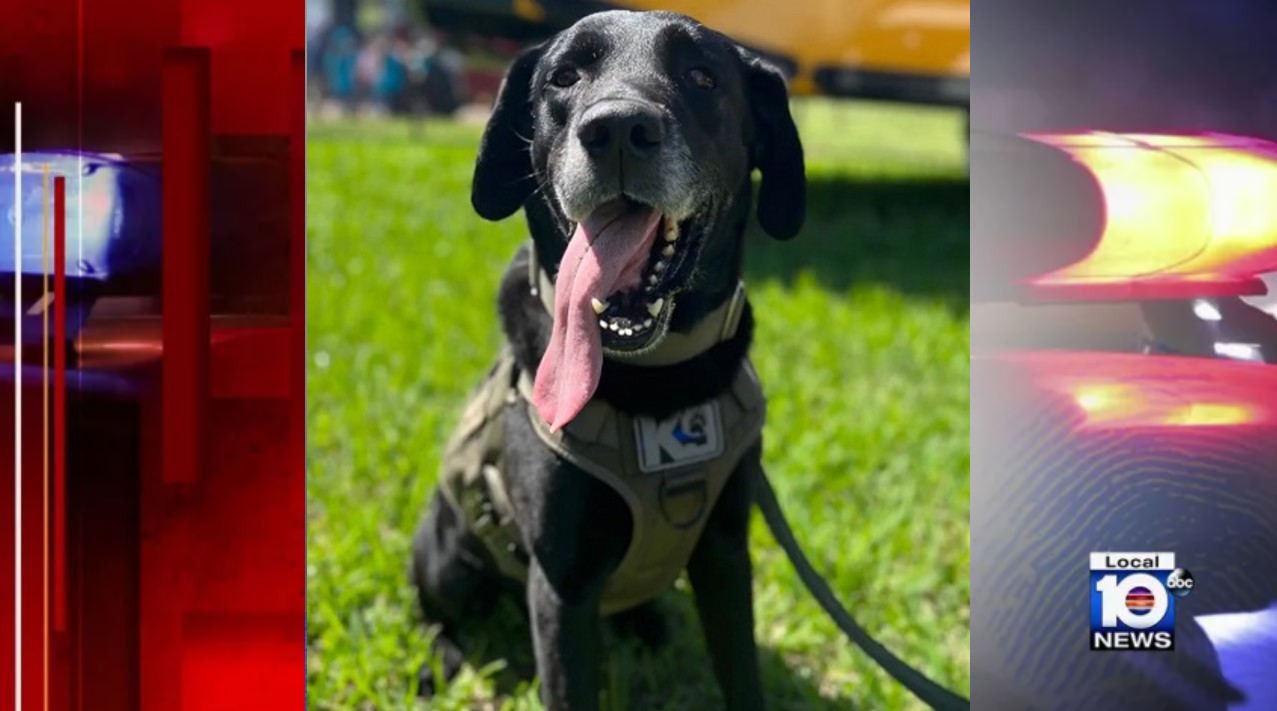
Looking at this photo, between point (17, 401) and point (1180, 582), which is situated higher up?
point (17, 401)

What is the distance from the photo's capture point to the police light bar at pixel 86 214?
1873 millimetres

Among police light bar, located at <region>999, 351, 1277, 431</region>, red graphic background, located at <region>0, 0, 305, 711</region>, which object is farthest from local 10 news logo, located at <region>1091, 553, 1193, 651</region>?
red graphic background, located at <region>0, 0, 305, 711</region>

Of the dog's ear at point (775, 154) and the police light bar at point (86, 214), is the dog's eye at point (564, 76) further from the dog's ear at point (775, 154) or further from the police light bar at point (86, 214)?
the police light bar at point (86, 214)

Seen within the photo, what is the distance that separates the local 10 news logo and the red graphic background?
3.88 ft

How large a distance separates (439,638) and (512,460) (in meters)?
0.78

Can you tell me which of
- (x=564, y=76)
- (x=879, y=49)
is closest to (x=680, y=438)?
(x=564, y=76)

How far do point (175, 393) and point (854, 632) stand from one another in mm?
1219

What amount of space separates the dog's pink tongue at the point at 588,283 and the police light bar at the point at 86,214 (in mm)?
583

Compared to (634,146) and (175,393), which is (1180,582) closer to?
(634,146)

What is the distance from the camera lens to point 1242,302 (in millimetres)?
1971

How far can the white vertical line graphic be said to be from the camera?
73.7 inches

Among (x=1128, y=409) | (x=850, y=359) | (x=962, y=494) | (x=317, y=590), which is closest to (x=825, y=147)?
(x=850, y=359)

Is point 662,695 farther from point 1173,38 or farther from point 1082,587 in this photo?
point 1173,38

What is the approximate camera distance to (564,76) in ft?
6.69
